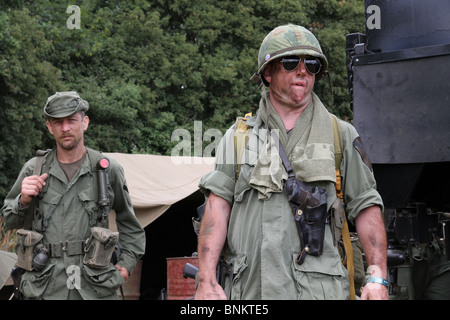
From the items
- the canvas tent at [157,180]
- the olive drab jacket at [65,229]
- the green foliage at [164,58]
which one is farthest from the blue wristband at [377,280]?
the green foliage at [164,58]

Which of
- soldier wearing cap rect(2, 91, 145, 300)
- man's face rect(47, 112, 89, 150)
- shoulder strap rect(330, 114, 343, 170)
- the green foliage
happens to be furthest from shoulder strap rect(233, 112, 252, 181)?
the green foliage

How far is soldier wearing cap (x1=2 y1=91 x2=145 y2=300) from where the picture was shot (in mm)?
5367

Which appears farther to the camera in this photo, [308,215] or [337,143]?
[337,143]

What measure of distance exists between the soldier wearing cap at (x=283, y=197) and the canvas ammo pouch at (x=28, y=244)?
1.82 metres

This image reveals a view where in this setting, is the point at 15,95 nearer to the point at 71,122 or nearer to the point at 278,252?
the point at 71,122

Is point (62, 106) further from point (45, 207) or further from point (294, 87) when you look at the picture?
point (294, 87)

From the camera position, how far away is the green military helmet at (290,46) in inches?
154

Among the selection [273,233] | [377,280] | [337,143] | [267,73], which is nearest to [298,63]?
[267,73]

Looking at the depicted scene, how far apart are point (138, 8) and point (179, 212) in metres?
9.88

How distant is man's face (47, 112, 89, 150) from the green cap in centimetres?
4

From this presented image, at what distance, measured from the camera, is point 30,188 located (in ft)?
17.4

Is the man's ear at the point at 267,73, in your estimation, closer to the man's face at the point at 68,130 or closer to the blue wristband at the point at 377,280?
the blue wristband at the point at 377,280

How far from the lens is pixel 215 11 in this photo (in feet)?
80.2

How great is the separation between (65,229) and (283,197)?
2.17 metres
